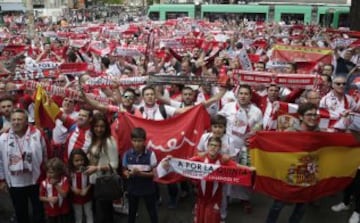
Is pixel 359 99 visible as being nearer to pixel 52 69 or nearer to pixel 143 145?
pixel 143 145

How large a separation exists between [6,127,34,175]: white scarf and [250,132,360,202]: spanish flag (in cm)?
261

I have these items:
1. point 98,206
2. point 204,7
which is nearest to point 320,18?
point 204,7

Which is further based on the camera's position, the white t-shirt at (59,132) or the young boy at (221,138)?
the white t-shirt at (59,132)

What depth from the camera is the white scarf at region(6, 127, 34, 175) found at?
17.8 feet

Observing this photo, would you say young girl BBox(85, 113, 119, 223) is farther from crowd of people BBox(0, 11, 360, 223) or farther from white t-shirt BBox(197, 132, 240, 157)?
white t-shirt BBox(197, 132, 240, 157)

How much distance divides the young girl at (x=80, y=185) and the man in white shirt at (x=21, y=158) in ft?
1.50

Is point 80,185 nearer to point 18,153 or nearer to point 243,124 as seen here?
point 18,153

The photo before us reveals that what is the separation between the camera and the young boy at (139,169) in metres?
5.34

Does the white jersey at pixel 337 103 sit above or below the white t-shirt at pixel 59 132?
above

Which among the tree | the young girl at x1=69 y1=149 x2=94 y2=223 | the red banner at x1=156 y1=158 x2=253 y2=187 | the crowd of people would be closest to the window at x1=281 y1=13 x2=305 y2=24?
the tree

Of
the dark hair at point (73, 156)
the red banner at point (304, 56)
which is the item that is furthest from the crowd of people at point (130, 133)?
the red banner at point (304, 56)

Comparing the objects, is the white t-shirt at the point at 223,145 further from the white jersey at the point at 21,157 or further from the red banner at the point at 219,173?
the white jersey at the point at 21,157

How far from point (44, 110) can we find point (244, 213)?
3079 mm

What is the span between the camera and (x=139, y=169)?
17.5ft
